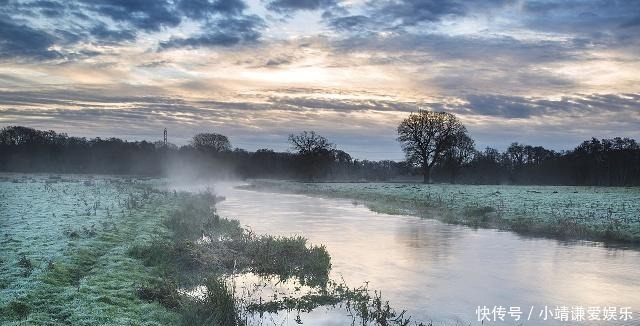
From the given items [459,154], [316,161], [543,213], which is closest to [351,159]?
[316,161]

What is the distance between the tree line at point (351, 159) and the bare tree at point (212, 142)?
943 millimetres

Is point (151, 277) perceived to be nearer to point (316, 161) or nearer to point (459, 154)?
point (459, 154)

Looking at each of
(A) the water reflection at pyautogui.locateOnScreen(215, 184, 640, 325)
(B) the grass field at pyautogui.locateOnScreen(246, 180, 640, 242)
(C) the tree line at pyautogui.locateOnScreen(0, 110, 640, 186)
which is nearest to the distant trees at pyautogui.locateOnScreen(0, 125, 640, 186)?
(C) the tree line at pyautogui.locateOnScreen(0, 110, 640, 186)

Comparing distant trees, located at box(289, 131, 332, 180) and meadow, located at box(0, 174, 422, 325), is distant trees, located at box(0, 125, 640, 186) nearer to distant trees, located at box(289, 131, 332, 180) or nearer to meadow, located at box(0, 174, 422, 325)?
distant trees, located at box(289, 131, 332, 180)

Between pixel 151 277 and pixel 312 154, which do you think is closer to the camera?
pixel 151 277

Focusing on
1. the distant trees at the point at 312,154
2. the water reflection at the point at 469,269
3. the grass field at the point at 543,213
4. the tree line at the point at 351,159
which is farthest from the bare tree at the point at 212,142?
the water reflection at the point at 469,269

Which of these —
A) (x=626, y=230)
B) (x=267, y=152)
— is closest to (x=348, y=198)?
(x=626, y=230)

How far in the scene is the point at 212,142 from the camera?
15962 centimetres

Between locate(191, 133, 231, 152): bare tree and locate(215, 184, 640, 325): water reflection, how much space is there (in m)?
133

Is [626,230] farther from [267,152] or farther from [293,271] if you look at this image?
[267,152]

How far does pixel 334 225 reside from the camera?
29.9 metres

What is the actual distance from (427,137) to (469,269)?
211 feet

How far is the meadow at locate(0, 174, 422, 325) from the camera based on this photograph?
10484 millimetres

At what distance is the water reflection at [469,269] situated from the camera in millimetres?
12898
